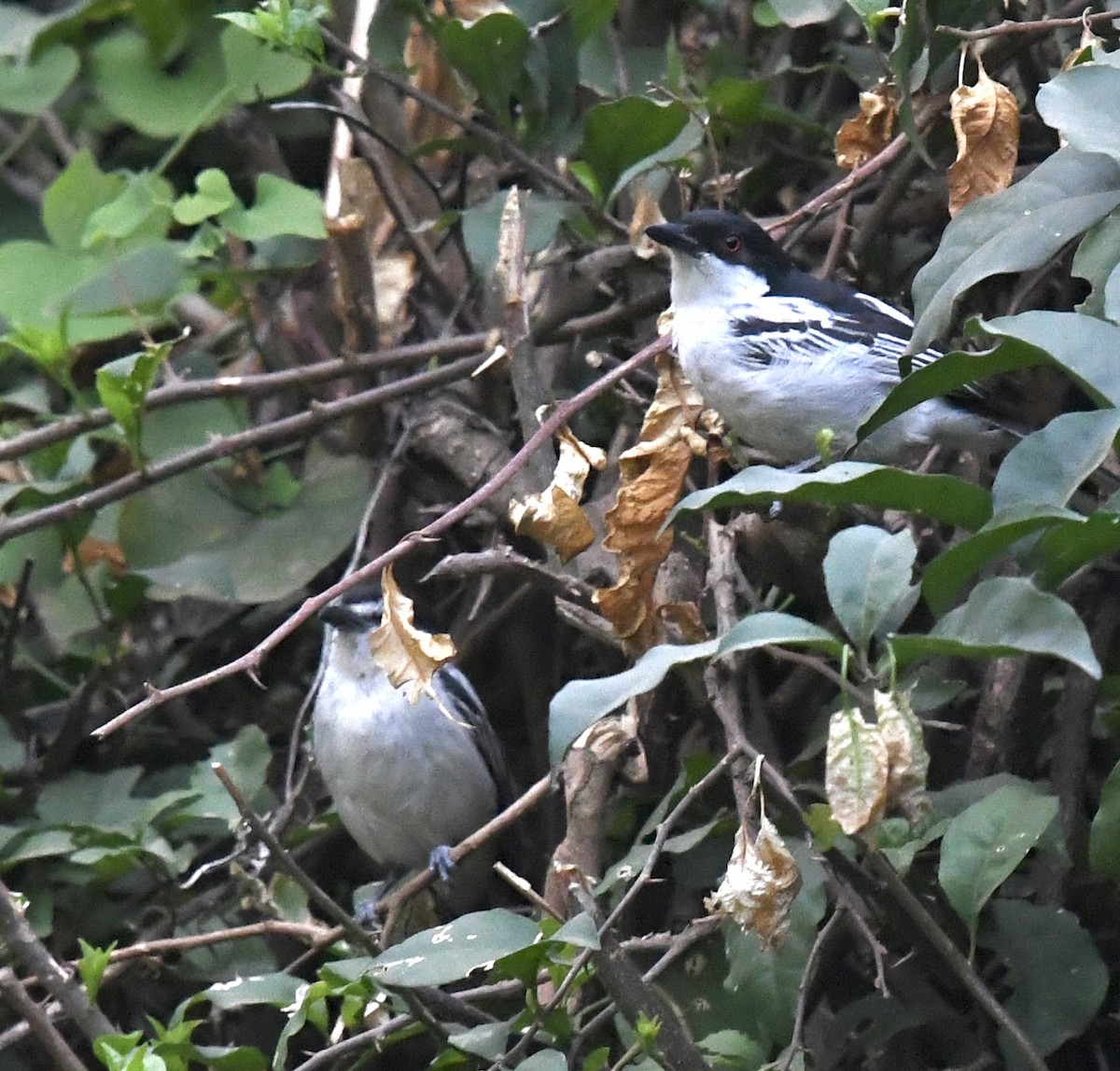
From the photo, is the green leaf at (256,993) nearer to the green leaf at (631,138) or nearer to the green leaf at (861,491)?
the green leaf at (861,491)

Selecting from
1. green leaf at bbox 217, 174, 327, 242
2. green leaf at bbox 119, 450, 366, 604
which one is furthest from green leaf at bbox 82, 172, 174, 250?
green leaf at bbox 119, 450, 366, 604

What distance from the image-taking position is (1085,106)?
7.87 feet

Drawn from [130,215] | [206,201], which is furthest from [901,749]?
[130,215]

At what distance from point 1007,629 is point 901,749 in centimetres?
19

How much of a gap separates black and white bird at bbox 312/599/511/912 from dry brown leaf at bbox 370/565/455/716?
4.95 feet

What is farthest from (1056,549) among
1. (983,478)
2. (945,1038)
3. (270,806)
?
(270,806)

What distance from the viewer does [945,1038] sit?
2703 millimetres

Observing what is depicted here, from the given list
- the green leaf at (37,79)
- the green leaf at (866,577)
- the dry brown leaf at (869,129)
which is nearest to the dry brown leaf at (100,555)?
the green leaf at (37,79)

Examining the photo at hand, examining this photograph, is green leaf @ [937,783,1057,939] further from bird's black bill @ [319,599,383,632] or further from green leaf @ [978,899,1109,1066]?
bird's black bill @ [319,599,383,632]

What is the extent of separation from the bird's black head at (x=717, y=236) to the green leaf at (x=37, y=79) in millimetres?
1906

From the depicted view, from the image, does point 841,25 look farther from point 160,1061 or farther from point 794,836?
point 160,1061

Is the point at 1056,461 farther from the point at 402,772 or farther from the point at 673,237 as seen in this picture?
the point at 402,772

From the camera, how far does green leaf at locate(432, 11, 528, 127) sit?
3.42m

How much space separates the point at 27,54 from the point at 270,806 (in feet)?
7.16
